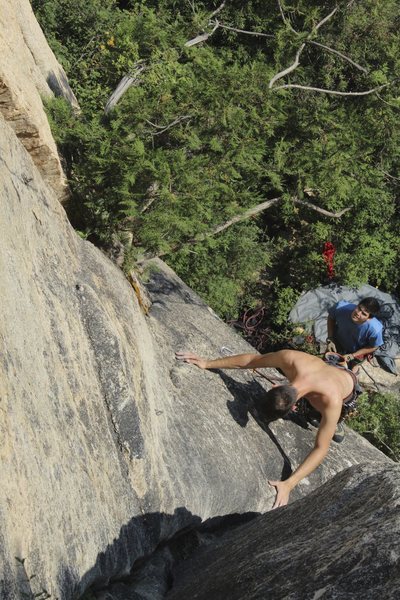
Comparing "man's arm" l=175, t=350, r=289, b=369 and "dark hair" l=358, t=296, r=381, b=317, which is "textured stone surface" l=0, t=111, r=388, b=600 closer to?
"man's arm" l=175, t=350, r=289, b=369

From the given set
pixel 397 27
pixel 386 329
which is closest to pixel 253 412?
pixel 386 329

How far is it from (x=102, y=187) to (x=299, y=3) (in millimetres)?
6652

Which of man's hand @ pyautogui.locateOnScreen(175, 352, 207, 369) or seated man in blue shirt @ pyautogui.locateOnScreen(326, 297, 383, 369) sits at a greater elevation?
man's hand @ pyautogui.locateOnScreen(175, 352, 207, 369)

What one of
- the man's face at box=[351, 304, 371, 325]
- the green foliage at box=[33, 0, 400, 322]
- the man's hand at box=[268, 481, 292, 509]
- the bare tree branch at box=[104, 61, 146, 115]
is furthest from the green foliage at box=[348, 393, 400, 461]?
the bare tree branch at box=[104, 61, 146, 115]

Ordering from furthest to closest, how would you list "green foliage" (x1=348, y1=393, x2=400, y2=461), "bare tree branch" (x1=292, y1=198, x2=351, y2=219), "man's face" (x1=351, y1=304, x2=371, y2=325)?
"bare tree branch" (x1=292, y1=198, x2=351, y2=219)
"green foliage" (x1=348, y1=393, x2=400, y2=461)
"man's face" (x1=351, y1=304, x2=371, y2=325)

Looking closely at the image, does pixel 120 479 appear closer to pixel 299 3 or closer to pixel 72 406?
pixel 72 406

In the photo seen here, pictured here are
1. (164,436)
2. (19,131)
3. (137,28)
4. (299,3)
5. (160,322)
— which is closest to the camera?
(164,436)

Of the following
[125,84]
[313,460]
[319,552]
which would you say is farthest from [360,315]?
[319,552]

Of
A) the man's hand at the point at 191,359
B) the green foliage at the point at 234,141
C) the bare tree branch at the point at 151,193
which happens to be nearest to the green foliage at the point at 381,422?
the green foliage at the point at 234,141

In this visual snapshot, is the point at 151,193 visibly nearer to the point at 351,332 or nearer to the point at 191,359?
the point at 191,359

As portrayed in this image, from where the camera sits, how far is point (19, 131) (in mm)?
5625

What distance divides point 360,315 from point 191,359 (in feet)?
7.52

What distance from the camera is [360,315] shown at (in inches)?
297

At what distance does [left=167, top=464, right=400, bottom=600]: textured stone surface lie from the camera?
265cm
